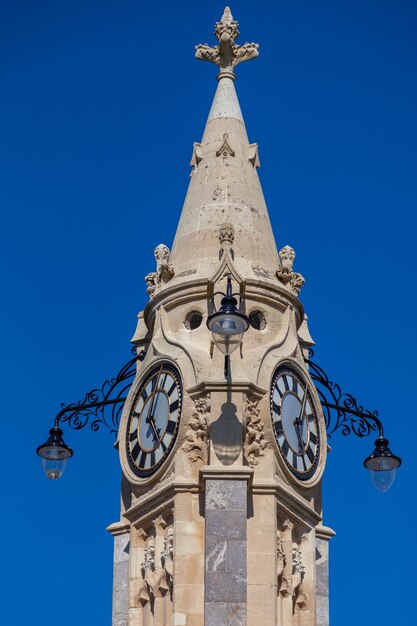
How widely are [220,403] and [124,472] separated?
2.47m

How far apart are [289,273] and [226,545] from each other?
570cm

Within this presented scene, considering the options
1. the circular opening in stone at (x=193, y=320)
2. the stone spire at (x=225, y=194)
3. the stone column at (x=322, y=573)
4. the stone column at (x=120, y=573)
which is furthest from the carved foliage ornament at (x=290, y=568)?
the stone spire at (x=225, y=194)

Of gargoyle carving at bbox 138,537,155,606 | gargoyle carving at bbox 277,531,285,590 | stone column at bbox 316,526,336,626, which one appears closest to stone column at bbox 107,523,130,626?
gargoyle carving at bbox 138,537,155,606

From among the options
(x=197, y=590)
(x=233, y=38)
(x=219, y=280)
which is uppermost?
(x=233, y=38)

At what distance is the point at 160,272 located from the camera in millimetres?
34562

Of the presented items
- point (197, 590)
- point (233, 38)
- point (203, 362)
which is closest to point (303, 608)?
point (197, 590)

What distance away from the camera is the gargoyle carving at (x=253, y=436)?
32062 millimetres

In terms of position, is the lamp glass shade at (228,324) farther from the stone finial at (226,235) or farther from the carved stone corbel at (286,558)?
the carved stone corbel at (286,558)

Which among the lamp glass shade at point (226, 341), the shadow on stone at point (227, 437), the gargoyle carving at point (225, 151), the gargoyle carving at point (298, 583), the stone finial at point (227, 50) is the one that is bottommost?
the gargoyle carving at point (298, 583)

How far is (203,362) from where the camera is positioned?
3278 centimetres

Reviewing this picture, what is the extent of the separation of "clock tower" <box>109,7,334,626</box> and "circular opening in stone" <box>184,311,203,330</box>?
0.02 metres

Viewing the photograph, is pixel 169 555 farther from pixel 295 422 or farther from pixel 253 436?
pixel 295 422

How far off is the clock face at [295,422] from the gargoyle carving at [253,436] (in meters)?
0.38

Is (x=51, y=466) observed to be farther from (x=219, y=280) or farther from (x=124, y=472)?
(x=219, y=280)
